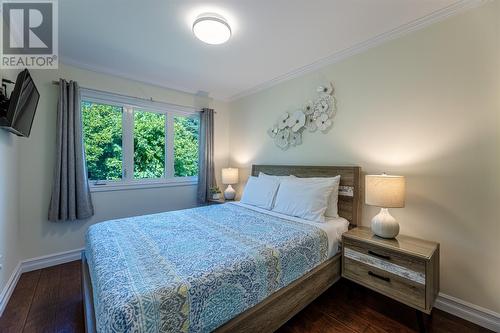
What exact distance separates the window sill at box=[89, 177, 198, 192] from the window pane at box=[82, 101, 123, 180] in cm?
11

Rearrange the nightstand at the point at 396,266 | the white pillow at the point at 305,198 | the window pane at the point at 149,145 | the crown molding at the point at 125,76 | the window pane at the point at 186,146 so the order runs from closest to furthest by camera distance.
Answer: the nightstand at the point at 396,266 → the white pillow at the point at 305,198 → the crown molding at the point at 125,76 → the window pane at the point at 149,145 → the window pane at the point at 186,146

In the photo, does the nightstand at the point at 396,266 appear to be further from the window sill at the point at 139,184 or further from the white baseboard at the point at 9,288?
the white baseboard at the point at 9,288

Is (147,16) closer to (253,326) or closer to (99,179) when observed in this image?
(99,179)

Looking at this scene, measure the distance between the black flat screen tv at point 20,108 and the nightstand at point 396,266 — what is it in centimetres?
288

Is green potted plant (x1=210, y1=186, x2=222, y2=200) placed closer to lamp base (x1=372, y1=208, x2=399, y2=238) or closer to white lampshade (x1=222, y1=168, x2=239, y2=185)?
white lampshade (x1=222, y1=168, x2=239, y2=185)

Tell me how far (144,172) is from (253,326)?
2.74 m

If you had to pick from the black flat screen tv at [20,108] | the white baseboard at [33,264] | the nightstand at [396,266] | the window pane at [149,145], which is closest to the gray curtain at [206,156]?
the window pane at [149,145]

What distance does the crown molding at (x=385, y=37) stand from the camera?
1723 mm

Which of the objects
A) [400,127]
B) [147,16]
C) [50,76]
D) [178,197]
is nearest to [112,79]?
[50,76]

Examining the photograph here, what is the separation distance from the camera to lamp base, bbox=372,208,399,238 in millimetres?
1807

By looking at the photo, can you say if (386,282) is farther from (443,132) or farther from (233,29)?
(233,29)

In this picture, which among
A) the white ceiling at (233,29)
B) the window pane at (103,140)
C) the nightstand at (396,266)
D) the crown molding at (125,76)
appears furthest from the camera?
the window pane at (103,140)

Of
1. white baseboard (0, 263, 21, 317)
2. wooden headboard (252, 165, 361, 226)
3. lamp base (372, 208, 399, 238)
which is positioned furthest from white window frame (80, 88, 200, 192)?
lamp base (372, 208, 399, 238)

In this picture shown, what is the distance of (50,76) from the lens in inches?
99.7
